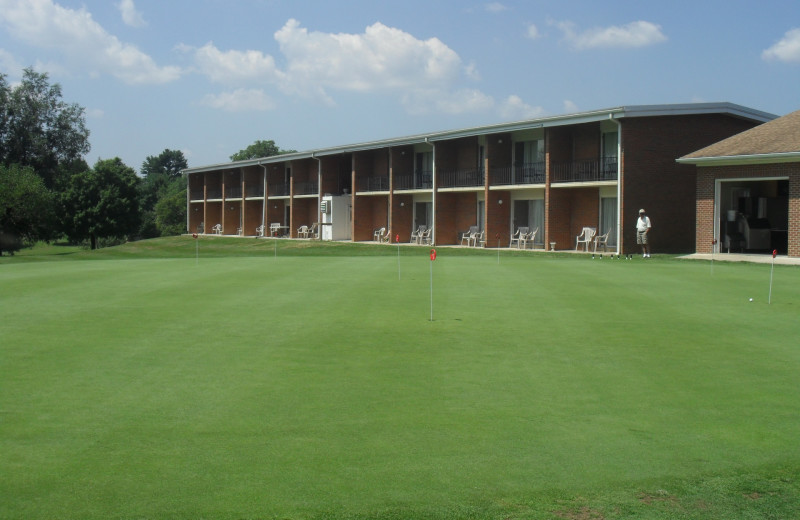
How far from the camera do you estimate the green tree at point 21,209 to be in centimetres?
5150

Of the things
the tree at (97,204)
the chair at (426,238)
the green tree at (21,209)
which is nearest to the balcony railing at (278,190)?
the green tree at (21,209)

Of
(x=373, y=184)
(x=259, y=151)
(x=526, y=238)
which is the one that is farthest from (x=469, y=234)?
(x=259, y=151)

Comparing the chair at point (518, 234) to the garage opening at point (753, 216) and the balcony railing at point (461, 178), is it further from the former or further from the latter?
the garage opening at point (753, 216)

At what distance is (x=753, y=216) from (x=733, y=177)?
5363 millimetres

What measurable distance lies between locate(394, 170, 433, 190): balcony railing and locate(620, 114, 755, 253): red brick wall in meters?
14.3

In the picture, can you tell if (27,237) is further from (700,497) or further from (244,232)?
(700,497)

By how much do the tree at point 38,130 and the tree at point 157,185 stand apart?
8.09 meters

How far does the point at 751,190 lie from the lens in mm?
31406

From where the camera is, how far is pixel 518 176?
3712cm

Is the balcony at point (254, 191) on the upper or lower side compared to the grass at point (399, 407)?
upper

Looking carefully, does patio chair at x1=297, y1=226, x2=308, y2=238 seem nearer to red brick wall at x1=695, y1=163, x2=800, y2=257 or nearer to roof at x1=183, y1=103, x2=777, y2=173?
roof at x1=183, y1=103, x2=777, y2=173

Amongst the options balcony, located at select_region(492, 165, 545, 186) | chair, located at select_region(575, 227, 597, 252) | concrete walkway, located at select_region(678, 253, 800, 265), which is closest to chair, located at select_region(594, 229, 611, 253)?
chair, located at select_region(575, 227, 597, 252)

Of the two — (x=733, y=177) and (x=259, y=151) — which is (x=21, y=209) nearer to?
(x=733, y=177)

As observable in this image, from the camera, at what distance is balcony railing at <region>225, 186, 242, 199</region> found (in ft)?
204
